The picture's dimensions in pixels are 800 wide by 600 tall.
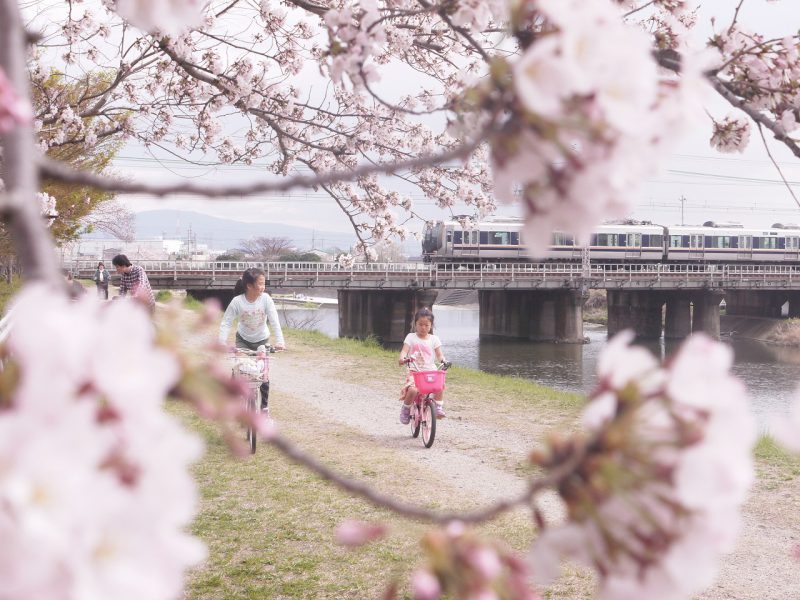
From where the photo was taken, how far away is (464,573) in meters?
0.62

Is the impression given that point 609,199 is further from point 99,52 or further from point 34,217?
point 99,52

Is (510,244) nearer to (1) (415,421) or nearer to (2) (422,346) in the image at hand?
(1) (415,421)

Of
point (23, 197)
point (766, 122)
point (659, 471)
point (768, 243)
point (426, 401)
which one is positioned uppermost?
point (768, 243)

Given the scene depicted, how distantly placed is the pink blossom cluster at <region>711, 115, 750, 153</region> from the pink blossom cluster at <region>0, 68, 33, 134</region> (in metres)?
1.77

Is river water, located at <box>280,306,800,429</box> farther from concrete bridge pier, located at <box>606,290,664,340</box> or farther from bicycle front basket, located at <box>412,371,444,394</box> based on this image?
bicycle front basket, located at <box>412,371,444,394</box>

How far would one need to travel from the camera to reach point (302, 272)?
1430 inches

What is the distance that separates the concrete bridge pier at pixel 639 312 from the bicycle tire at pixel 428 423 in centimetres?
3796

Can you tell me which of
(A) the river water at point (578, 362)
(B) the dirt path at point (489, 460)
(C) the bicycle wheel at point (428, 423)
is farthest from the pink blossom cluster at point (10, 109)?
(A) the river water at point (578, 362)

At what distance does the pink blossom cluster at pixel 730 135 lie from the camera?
6.40ft

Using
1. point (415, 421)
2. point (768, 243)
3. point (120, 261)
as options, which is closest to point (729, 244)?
point (768, 243)

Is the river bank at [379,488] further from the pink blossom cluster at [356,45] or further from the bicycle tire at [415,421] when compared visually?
the pink blossom cluster at [356,45]

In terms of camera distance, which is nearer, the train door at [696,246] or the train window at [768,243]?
the train door at [696,246]

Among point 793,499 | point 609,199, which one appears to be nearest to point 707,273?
point 793,499

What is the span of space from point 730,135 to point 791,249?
48672mm
